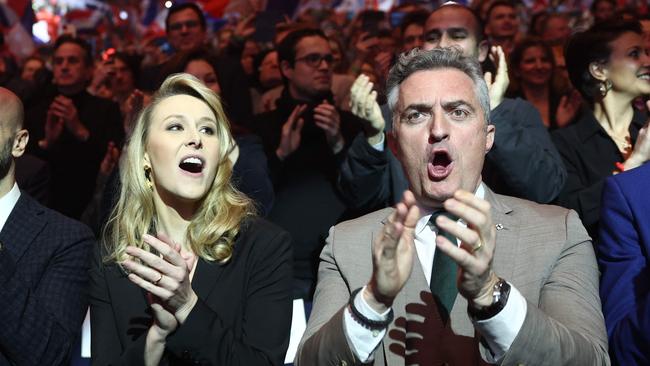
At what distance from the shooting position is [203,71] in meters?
5.89

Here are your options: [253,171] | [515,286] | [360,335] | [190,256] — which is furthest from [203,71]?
[360,335]

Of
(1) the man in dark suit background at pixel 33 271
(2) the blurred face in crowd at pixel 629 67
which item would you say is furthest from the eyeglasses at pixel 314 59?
(1) the man in dark suit background at pixel 33 271

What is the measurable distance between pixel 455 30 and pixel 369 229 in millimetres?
2034

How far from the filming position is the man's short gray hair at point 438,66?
3.23 m

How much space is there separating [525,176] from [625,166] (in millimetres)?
485

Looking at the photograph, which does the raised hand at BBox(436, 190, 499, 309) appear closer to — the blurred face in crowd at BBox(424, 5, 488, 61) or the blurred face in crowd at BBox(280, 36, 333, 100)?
the blurred face in crowd at BBox(424, 5, 488, 61)

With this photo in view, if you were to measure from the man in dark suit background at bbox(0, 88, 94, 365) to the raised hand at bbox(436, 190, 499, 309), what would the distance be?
5.56ft

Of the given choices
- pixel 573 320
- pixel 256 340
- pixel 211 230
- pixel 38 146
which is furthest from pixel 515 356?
pixel 38 146

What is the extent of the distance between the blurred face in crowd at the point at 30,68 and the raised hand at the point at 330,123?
4560mm

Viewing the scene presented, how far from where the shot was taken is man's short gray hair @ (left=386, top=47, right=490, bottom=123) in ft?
10.6

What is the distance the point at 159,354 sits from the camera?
10.7ft

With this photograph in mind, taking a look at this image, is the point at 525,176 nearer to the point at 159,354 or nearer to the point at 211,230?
the point at 211,230

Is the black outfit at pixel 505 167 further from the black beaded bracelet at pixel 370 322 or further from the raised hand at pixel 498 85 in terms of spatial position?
the black beaded bracelet at pixel 370 322

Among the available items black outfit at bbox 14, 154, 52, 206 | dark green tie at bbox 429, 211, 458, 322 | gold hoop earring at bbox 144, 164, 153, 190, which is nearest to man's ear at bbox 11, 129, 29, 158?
gold hoop earring at bbox 144, 164, 153, 190
